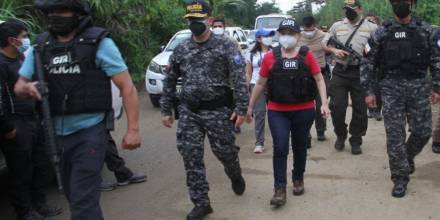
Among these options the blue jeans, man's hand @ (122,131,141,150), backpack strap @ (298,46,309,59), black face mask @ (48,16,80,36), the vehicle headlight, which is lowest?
the vehicle headlight

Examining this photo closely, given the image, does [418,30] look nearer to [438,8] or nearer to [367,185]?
[367,185]

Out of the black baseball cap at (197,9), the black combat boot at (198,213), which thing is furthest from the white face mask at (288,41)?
the black combat boot at (198,213)

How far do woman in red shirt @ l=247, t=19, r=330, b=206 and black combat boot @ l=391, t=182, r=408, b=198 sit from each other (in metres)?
1.00

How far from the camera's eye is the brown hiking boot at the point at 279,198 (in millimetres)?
5082

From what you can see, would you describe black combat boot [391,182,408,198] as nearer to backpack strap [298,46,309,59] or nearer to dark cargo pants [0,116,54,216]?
backpack strap [298,46,309,59]

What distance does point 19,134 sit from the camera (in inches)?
186

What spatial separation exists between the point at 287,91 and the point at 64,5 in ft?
7.53

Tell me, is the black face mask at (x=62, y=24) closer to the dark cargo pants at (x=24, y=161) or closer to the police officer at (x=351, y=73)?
the dark cargo pants at (x=24, y=161)

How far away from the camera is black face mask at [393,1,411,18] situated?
510cm

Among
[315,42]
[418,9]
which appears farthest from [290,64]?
[418,9]

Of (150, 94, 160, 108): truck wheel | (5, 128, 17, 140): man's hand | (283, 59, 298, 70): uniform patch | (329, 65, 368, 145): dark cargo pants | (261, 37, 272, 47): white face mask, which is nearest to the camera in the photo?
(5, 128, 17, 140): man's hand

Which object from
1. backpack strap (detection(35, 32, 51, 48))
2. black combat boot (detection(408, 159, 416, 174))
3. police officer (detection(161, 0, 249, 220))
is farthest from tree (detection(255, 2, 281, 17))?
backpack strap (detection(35, 32, 51, 48))

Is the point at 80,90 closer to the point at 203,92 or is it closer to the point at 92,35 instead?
the point at 92,35

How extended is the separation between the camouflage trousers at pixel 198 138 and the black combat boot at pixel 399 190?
172cm
